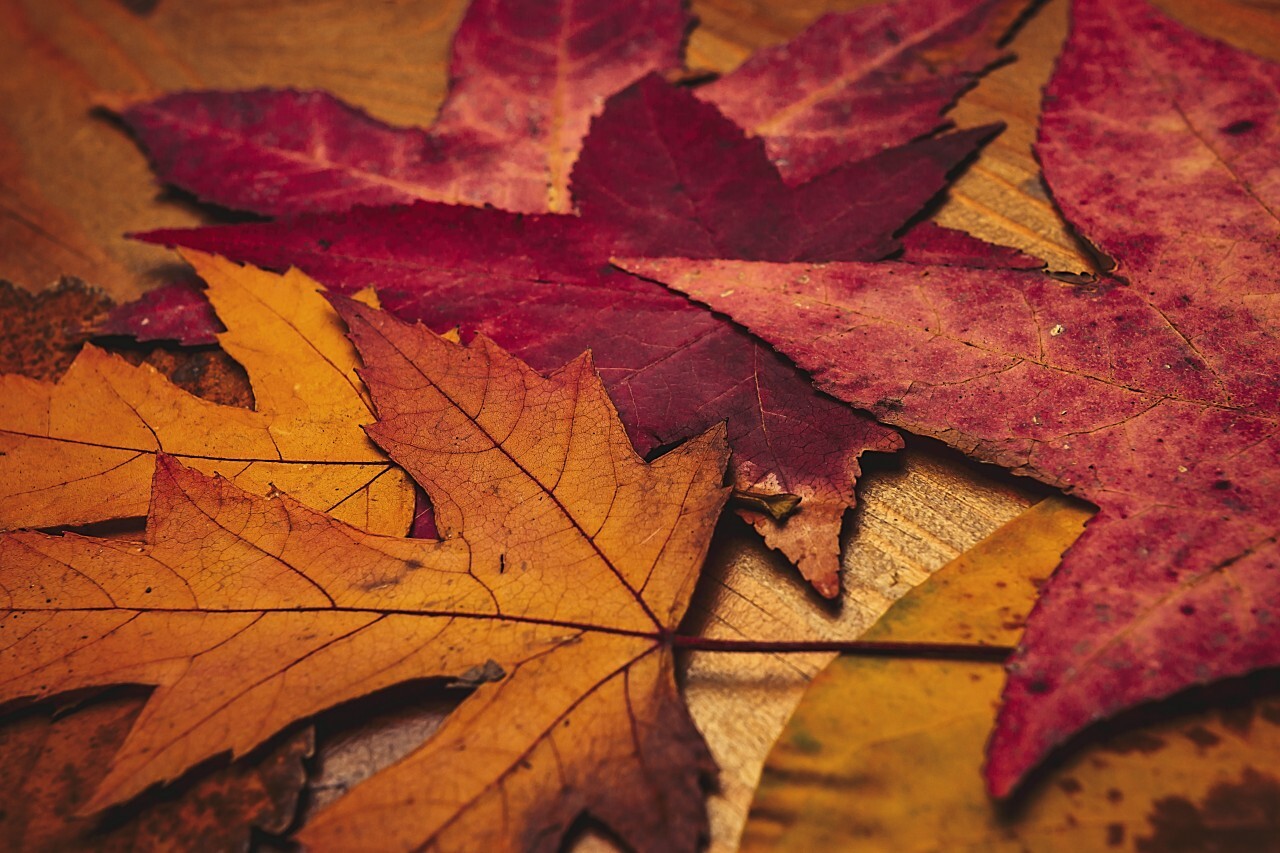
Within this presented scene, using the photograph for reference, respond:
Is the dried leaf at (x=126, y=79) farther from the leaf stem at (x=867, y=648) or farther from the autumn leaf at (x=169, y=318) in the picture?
the leaf stem at (x=867, y=648)

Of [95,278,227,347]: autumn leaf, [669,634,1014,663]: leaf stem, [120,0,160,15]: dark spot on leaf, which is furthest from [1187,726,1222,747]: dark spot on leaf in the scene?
[120,0,160,15]: dark spot on leaf

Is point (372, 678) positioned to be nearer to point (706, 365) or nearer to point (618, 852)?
point (618, 852)

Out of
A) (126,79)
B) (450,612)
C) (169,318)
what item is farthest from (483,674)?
(126,79)

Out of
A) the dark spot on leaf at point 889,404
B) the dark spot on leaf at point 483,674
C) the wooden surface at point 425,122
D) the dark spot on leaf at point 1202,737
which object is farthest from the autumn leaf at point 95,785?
the dark spot on leaf at point 1202,737

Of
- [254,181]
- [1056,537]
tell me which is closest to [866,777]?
[1056,537]

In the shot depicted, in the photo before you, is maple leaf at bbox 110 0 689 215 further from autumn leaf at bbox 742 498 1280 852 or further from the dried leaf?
autumn leaf at bbox 742 498 1280 852
